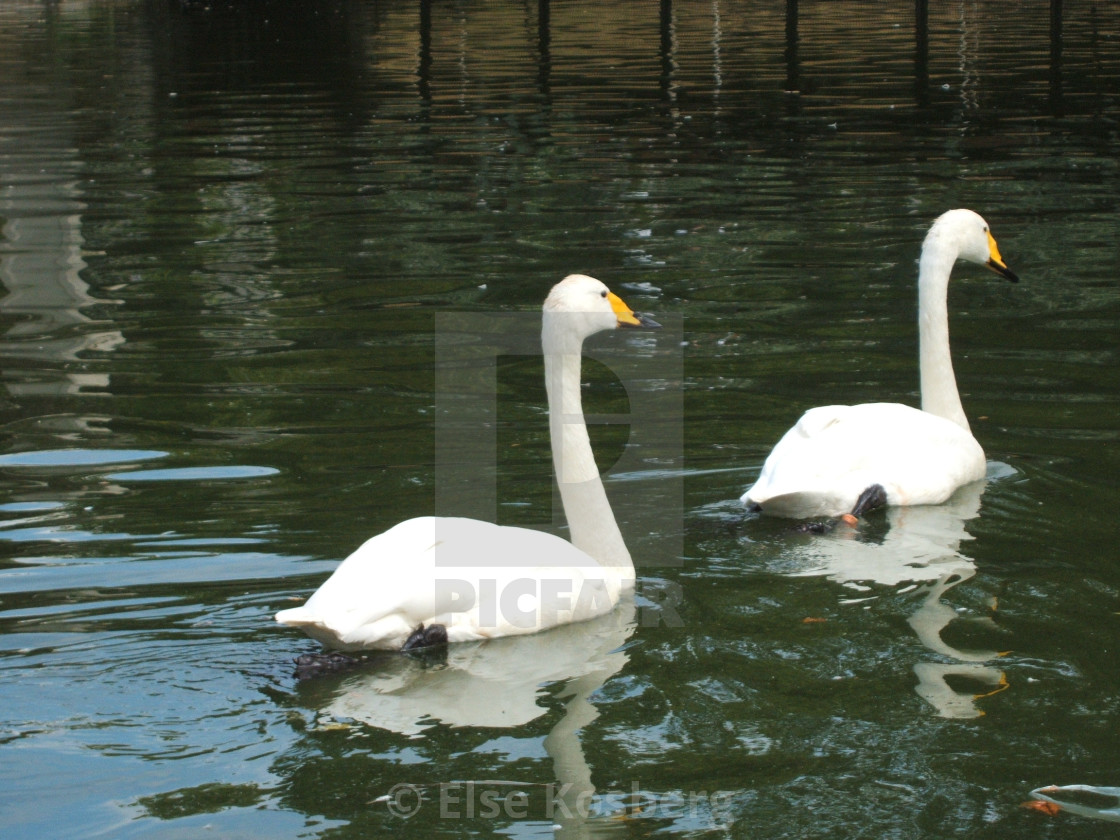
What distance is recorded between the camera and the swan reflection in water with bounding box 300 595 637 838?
4.75 meters

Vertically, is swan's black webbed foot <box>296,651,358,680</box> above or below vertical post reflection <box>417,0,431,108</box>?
below

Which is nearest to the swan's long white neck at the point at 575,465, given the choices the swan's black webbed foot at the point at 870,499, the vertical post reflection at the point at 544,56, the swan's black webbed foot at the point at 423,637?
the swan's black webbed foot at the point at 423,637

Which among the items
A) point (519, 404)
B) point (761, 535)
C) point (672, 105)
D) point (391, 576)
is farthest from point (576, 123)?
point (391, 576)

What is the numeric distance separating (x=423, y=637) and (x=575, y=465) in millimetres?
999

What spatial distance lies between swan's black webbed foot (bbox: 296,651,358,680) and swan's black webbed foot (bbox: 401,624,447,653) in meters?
0.19

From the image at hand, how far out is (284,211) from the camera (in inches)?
587

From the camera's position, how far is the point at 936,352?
7547 millimetres

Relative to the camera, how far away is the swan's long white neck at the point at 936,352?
7.54 metres

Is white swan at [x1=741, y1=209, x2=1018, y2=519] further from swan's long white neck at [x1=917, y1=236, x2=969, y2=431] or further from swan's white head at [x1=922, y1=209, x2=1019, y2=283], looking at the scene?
swan's white head at [x1=922, y1=209, x2=1019, y2=283]

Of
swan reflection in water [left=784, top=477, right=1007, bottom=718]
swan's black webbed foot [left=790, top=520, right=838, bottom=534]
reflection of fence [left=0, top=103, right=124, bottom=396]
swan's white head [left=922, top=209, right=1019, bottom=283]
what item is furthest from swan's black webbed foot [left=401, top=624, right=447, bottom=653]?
reflection of fence [left=0, top=103, right=124, bottom=396]

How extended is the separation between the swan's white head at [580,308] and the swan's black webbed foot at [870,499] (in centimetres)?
151

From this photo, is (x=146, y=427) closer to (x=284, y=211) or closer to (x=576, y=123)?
(x=284, y=211)

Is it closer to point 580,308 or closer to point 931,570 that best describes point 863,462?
point 931,570

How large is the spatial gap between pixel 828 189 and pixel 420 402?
7.83 m
